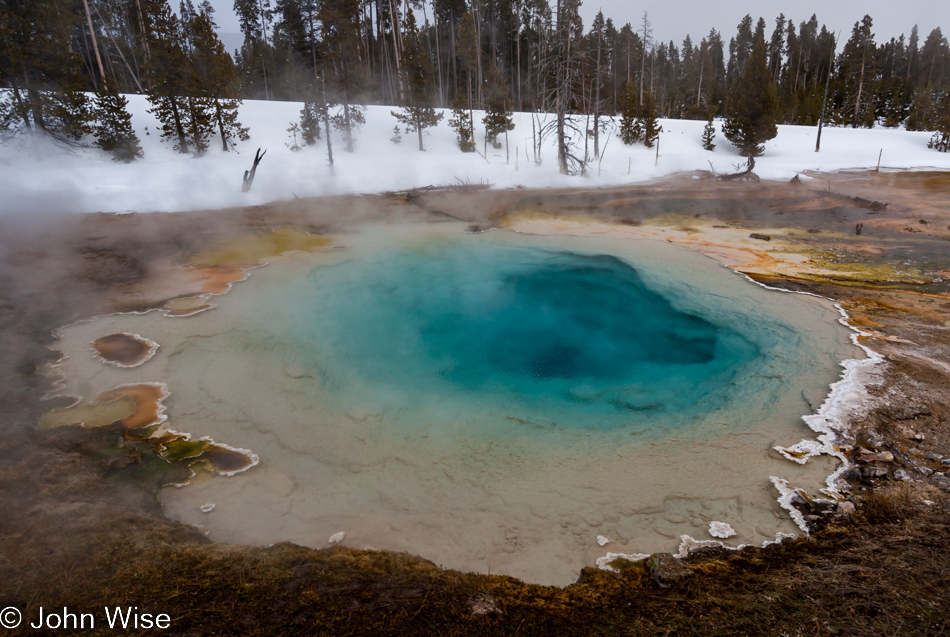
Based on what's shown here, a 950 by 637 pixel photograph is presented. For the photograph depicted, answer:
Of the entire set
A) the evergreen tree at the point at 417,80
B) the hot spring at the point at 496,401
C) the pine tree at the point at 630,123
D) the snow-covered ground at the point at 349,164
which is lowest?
the hot spring at the point at 496,401

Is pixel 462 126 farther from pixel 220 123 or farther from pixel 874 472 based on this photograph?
pixel 874 472

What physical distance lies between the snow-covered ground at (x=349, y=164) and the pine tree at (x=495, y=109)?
0.90 metres

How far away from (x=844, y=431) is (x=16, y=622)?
614 cm

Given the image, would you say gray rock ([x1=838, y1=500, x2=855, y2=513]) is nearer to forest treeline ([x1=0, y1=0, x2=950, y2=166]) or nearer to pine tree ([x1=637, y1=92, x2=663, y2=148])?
forest treeline ([x1=0, y1=0, x2=950, y2=166])

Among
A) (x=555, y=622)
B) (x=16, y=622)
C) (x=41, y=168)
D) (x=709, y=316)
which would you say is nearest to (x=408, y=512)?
(x=555, y=622)

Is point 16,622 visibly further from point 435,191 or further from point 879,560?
point 435,191

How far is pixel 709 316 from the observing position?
7.38 meters

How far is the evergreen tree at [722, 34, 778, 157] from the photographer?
70.4 feet

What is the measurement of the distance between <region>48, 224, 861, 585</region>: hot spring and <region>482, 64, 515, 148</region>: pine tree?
50.0 feet

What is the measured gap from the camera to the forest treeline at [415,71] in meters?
16.0

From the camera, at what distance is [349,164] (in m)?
19.4

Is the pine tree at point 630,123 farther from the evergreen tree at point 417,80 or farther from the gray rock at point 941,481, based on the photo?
the gray rock at point 941,481

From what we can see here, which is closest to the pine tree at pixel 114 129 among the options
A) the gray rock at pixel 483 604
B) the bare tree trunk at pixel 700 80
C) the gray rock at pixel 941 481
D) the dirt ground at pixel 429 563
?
the dirt ground at pixel 429 563

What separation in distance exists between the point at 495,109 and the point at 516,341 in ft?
60.6
